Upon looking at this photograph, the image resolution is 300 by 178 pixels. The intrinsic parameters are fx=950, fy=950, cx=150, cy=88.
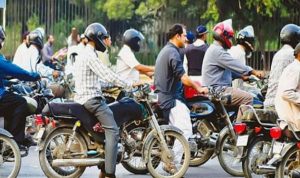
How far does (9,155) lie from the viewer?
10.6 meters

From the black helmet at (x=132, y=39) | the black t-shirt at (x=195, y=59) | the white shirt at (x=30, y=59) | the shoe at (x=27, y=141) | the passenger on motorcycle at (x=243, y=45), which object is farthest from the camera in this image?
the white shirt at (x=30, y=59)

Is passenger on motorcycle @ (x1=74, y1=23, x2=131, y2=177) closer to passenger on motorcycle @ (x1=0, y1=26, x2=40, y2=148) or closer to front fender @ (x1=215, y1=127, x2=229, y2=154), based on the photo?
passenger on motorcycle @ (x1=0, y1=26, x2=40, y2=148)

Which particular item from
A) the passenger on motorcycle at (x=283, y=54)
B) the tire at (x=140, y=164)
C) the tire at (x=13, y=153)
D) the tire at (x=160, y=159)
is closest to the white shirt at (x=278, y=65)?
the passenger on motorcycle at (x=283, y=54)

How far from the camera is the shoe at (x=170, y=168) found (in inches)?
440

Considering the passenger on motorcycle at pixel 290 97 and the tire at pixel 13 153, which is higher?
the passenger on motorcycle at pixel 290 97

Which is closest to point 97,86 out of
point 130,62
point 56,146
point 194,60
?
point 56,146

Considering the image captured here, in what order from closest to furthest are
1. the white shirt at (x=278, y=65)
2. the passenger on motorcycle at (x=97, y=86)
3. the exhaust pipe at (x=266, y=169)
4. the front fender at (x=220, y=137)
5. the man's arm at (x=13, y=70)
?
the exhaust pipe at (x=266, y=169)
the passenger on motorcycle at (x=97, y=86)
the man's arm at (x=13, y=70)
the white shirt at (x=278, y=65)
the front fender at (x=220, y=137)

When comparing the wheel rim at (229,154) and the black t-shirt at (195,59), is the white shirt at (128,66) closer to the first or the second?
the wheel rim at (229,154)

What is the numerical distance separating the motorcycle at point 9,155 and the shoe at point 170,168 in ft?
5.78

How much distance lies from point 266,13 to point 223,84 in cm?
1671

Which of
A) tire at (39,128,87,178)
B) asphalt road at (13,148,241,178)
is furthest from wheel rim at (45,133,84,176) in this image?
asphalt road at (13,148,241,178)

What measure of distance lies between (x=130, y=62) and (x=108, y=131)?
1994mm

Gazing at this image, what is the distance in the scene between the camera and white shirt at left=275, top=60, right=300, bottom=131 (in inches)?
378

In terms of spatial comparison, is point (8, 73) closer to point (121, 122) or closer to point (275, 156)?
point (121, 122)
